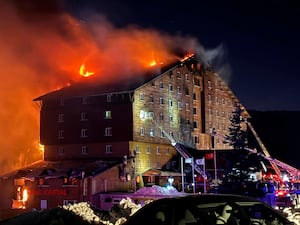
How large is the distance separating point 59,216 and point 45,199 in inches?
1647

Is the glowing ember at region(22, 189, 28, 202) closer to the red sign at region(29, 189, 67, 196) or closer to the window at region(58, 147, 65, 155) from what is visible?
the red sign at region(29, 189, 67, 196)

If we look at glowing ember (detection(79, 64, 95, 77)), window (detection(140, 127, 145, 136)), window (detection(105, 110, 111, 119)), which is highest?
glowing ember (detection(79, 64, 95, 77))

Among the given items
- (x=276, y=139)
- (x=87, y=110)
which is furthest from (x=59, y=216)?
(x=276, y=139)

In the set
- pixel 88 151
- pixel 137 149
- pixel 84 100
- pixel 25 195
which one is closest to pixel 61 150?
pixel 88 151

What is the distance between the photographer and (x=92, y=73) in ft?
247

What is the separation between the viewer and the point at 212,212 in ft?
29.8

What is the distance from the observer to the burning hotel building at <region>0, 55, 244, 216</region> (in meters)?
56.2

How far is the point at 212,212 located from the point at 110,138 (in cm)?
5058

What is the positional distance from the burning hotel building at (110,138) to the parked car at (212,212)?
44.8m

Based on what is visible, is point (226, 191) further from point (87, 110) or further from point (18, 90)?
point (18, 90)

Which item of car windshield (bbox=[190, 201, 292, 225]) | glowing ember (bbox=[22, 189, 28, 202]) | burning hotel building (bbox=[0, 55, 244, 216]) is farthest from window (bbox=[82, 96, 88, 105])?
car windshield (bbox=[190, 201, 292, 225])

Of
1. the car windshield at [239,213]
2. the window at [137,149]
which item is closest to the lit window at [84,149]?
the window at [137,149]

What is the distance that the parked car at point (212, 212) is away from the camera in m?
9.00

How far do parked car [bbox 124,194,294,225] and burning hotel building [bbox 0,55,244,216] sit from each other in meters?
44.8
